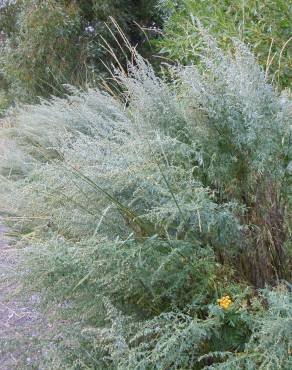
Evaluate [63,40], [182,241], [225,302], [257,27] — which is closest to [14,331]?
[182,241]

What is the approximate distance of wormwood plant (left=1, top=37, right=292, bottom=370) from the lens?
7.78ft

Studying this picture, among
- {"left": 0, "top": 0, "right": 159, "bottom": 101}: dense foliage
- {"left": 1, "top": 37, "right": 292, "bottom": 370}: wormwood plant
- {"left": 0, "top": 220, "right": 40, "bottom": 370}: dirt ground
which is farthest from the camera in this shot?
{"left": 0, "top": 0, "right": 159, "bottom": 101}: dense foliage

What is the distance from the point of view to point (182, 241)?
103 inches

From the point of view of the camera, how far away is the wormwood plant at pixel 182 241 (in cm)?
237

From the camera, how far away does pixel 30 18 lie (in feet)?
30.3

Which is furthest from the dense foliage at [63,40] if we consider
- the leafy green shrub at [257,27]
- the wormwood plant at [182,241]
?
the wormwood plant at [182,241]

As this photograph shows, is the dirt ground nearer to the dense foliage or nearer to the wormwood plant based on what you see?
the wormwood plant

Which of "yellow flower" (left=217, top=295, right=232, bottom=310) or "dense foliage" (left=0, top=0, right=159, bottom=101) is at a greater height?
"dense foliage" (left=0, top=0, right=159, bottom=101)

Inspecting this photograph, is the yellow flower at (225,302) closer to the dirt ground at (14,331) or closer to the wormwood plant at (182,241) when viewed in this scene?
the wormwood plant at (182,241)

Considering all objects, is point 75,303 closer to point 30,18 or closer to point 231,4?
point 231,4

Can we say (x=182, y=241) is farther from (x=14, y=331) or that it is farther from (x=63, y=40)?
(x=63, y=40)

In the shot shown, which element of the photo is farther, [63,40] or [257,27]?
[63,40]

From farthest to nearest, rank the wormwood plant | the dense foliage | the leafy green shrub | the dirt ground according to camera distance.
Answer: the dense foliage
the leafy green shrub
the dirt ground
the wormwood plant

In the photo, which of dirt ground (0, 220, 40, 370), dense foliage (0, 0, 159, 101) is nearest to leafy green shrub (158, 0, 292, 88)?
dirt ground (0, 220, 40, 370)
